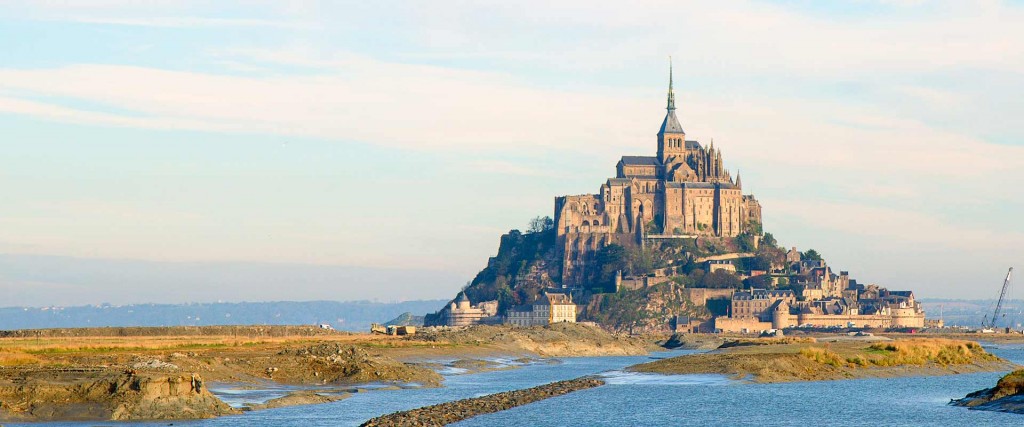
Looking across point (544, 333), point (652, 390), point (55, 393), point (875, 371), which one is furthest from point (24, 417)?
point (544, 333)

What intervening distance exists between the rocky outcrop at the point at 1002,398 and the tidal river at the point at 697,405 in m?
1.02

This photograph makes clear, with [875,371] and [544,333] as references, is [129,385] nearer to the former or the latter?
[875,371]

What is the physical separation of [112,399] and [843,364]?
46.6 meters

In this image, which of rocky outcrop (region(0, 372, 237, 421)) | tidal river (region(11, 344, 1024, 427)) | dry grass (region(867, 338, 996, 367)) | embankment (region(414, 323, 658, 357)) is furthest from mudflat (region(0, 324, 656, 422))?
dry grass (region(867, 338, 996, 367))

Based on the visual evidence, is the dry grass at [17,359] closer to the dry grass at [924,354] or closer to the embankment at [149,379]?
the embankment at [149,379]

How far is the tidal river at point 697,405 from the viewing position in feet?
172

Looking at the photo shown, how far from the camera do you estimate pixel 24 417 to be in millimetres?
49031

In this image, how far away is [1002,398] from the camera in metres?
57.8

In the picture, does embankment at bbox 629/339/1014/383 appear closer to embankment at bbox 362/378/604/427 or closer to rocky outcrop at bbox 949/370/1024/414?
embankment at bbox 362/378/604/427

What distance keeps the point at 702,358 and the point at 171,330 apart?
43.5m

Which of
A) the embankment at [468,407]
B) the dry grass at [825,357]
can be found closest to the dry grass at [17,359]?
the embankment at [468,407]

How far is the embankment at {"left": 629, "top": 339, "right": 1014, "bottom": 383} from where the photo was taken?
A: 3125 inches

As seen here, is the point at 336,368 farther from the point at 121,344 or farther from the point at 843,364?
the point at 843,364

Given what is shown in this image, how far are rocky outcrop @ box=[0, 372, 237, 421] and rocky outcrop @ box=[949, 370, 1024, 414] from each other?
98.3ft
